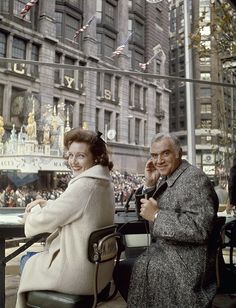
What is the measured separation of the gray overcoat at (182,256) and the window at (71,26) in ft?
37.9

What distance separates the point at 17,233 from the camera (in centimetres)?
175

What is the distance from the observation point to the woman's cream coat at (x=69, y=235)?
1.28 meters

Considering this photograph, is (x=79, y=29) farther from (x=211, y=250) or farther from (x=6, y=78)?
(x=211, y=250)

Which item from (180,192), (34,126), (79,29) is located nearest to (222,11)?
(180,192)

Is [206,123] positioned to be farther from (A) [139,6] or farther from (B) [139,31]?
(A) [139,6]

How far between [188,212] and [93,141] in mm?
530

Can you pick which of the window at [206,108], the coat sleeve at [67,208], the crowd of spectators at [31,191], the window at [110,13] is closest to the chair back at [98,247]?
the coat sleeve at [67,208]

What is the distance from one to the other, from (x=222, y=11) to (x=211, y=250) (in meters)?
3.15

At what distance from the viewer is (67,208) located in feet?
4.23

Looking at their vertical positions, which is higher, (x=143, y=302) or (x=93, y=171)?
(x=93, y=171)

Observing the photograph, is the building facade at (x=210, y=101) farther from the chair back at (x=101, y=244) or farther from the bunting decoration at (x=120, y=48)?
the bunting decoration at (x=120, y=48)

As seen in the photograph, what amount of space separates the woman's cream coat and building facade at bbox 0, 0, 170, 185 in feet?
28.4

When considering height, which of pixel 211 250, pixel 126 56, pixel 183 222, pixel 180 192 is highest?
pixel 126 56

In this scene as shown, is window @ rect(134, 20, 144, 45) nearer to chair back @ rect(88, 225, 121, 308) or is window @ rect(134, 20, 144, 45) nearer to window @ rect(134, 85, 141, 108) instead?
window @ rect(134, 85, 141, 108)
